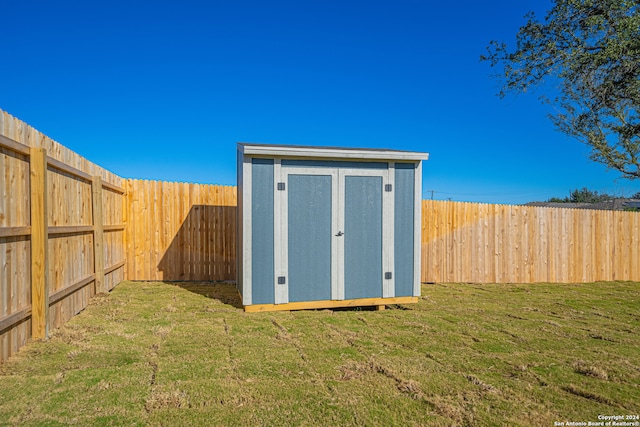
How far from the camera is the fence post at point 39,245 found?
3939mm

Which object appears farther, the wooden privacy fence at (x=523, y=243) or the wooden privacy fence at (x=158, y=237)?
the wooden privacy fence at (x=523, y=243)

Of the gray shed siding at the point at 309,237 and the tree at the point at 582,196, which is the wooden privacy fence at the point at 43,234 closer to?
the gray shed siding at the point at 309,237

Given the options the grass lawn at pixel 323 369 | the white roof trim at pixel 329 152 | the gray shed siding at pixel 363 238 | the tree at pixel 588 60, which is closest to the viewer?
the grass lawn at pixel 323 369

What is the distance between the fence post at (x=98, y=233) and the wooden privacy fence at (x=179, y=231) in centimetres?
190

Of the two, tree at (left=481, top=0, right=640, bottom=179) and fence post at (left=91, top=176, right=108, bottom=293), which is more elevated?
tree at (left=481, top=0, right=640, bottom=179)

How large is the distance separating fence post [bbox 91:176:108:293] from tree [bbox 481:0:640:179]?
873cm

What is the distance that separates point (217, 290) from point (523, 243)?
721cm

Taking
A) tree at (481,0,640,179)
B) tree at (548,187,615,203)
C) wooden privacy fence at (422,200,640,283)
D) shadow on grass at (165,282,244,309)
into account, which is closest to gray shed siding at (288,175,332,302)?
shadow on grass at (165,282,244,309)

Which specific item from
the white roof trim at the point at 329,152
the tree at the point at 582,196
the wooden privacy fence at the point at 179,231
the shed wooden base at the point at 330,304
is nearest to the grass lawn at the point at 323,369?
the shed wooden base at the point at 330,304

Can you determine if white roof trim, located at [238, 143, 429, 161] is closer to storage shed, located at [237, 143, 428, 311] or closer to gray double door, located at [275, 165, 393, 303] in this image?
storage shed, located at [237, 143, 428, 311]

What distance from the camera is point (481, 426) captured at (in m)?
2.38

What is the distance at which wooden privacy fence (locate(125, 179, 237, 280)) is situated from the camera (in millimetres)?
8570

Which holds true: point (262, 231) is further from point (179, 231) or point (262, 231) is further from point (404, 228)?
point (179, 231)

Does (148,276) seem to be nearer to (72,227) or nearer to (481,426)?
(72,227)
